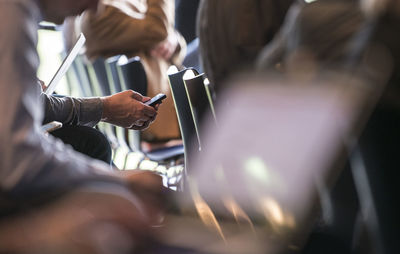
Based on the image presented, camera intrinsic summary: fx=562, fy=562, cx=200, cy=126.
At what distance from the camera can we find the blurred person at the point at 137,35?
1.91m

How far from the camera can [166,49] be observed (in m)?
1.96

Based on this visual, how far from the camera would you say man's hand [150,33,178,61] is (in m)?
1.93

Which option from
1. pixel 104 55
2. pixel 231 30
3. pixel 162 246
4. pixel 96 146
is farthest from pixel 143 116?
pixel 104 55

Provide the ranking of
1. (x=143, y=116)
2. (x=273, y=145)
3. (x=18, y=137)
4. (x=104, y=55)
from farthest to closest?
(x=104, y=55), (x=143, y=116), (x=273, y=145), (x=18, y=137)

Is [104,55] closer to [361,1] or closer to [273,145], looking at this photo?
[273,145]

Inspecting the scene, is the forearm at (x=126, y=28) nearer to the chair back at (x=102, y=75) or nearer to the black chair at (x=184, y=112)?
the chair back at (x=102, y=75)

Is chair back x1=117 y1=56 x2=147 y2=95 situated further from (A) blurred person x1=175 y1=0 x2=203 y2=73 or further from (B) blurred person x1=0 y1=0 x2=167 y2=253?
(B) blurred person x1=0 y1=0 x2=167 y2=253

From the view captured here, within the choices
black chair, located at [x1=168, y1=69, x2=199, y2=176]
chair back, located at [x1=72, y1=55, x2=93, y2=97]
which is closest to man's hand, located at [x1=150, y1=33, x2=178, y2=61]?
chair back, located at [x1=72, y1=55, x2=93, y2=97]

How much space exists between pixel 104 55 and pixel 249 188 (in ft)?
3.48

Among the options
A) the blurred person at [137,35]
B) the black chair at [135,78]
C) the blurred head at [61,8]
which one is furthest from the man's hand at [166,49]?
the blurred head at [61,8]

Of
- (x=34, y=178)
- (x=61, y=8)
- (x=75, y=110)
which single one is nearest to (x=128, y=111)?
(x=75, y=110)

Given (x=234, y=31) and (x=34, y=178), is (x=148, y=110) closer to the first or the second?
(x=234, y=31)

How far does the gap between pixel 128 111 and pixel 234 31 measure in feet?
1.22

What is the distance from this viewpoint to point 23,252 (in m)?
0.71
